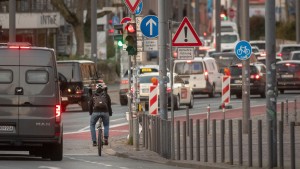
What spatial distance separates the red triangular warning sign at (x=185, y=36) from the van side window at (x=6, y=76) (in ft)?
16.2

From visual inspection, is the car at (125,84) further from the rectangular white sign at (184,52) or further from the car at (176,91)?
the rectangular white sign at (184,52)

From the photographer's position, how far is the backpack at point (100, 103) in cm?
3034

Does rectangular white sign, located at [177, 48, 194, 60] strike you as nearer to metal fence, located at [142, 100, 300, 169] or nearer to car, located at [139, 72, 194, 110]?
metal fence, located at [142, 100, 300, 169]

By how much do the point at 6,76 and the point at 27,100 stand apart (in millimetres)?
636

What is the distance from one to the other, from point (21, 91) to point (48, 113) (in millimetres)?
689

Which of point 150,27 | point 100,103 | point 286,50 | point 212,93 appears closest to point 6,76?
point 100,103

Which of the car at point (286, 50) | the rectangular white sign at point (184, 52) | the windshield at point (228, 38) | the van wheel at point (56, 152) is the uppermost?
the windshield at point (228, 38)

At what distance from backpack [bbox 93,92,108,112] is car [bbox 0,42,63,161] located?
423 centimetres

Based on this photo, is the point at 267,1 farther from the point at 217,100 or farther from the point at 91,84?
the point at 217,100

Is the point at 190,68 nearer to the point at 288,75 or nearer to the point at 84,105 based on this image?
the point at 288,75

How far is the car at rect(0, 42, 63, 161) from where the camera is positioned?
25.9m

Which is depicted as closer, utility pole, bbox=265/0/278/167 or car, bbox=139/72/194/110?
utility pole, bbox=265/0/278/167

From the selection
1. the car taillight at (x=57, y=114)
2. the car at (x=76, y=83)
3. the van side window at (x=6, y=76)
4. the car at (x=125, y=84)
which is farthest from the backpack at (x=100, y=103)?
the car at (x=125, y=84)

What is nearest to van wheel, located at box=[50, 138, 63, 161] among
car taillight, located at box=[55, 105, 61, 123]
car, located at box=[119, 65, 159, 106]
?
car taillight, located at box=[55, 105, 61, 123]
